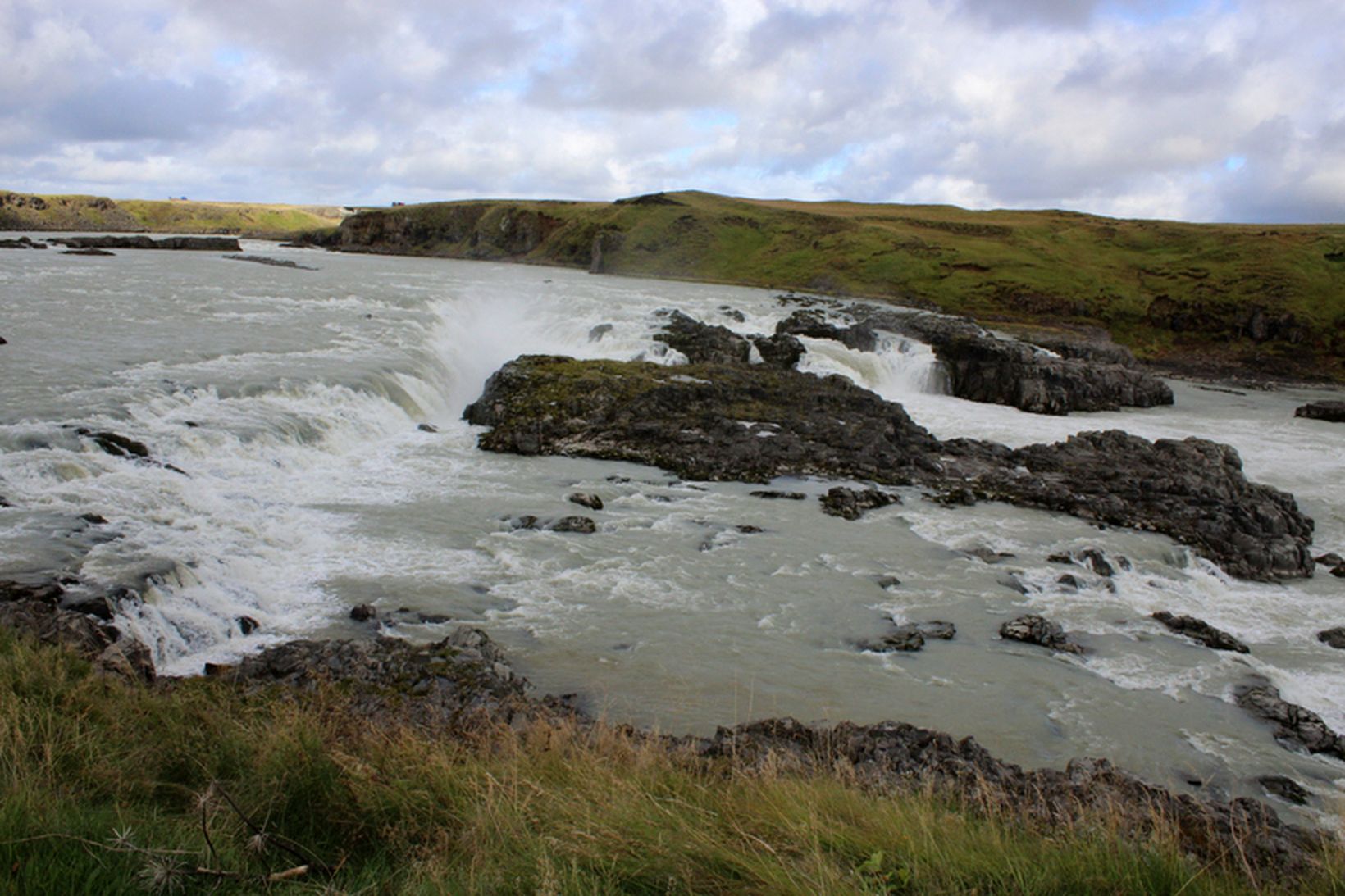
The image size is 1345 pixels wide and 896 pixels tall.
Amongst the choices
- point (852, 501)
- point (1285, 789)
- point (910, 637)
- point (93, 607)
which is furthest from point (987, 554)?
point (93, 607)

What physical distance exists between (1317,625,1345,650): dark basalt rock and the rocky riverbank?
7.66 meters

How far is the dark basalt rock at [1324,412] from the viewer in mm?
38406

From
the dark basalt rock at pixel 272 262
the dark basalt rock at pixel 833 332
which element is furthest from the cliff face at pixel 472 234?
the dark basalt rock at pixel 833 332

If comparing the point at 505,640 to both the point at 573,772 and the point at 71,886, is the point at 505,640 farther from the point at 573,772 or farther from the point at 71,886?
the point at 71,886

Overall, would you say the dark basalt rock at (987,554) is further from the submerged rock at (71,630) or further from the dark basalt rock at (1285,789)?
the submerged rock at (71,630)

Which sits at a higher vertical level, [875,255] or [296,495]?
[875,255]

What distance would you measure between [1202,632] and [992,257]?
80200 millimetres

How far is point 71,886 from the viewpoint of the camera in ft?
11.7

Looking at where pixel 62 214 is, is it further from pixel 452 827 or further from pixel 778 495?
pixel 452 827

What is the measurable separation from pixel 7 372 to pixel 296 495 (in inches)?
397

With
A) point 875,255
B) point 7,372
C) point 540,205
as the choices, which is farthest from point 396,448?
point 540,205

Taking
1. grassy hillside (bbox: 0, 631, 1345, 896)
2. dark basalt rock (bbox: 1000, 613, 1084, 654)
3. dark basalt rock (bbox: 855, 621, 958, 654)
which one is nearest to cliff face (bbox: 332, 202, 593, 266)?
dark basalt rock (bbox: 855, 621, 958, 654)

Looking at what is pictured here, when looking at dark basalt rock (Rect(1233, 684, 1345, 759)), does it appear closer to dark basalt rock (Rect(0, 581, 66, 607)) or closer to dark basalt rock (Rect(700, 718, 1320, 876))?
dark basalt rock (Rect(700, 718, 1320, 876))

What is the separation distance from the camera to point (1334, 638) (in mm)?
14289
